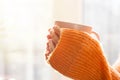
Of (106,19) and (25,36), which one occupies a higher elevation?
(106,19)

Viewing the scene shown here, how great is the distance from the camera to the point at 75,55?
74cm

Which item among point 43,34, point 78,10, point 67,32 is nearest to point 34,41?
point 43,34

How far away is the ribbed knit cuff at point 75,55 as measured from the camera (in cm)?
74

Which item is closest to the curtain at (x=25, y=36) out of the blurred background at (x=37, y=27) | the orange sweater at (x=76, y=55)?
the blurred background at (x=37, y=27)

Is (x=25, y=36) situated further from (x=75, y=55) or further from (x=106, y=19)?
(x=75, y=55)

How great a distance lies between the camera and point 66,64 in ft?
2.43

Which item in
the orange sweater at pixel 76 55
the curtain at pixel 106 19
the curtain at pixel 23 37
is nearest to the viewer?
the orange sweater at pixel 76 55

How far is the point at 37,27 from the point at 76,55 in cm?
67

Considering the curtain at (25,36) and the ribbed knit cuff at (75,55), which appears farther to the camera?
the curtain at (25,36)

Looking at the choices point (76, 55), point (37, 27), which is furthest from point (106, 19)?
point (76, 55)

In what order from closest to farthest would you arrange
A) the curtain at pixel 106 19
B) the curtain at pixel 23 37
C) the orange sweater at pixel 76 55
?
the orange sweater at pixel 76 55, the curtain at pixel 23 37, the curtain at pixel 106 19

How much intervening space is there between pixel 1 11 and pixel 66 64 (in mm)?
673

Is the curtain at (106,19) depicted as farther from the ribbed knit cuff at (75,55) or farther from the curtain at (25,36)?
the ribbed knit cuff at (75,55)

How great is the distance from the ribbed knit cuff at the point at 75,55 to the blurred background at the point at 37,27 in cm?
63
